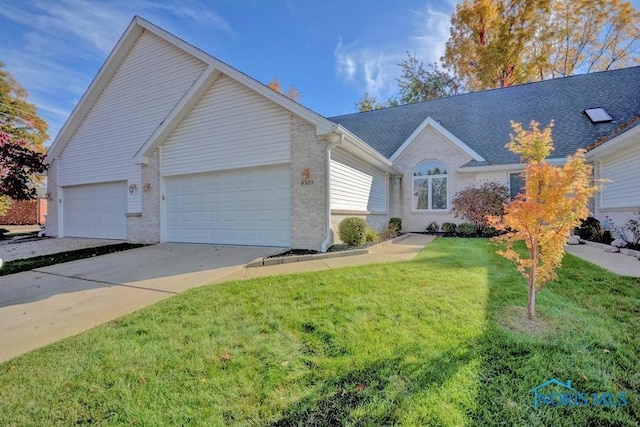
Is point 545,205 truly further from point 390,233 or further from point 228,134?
point 390,233

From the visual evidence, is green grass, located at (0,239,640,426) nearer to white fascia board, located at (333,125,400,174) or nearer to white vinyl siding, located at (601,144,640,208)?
white fascia board, located at (333,125,400,174)

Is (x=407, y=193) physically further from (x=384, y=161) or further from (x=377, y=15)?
(x=377, y=15)

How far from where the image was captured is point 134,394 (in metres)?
2.24

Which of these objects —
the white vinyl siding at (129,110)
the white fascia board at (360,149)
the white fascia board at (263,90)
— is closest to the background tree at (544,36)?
the white fascia board at (360,149)

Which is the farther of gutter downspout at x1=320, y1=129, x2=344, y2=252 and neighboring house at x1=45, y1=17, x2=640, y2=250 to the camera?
neighboring house at x1=45, y1=17, x2=640, y2=250

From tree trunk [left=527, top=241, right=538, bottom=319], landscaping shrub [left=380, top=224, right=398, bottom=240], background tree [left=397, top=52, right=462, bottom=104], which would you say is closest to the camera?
tree trunk [left=527, top=241, right=538, bottom=319]

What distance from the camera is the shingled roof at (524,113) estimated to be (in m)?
12.1

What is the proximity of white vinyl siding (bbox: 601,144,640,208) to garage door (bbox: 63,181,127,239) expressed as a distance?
16.6 m

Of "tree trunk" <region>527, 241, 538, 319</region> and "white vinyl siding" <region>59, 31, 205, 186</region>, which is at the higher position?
"white vinyl siding" <region>59, 31, 205, 186</region>

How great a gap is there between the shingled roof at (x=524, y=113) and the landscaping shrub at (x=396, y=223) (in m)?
3.40

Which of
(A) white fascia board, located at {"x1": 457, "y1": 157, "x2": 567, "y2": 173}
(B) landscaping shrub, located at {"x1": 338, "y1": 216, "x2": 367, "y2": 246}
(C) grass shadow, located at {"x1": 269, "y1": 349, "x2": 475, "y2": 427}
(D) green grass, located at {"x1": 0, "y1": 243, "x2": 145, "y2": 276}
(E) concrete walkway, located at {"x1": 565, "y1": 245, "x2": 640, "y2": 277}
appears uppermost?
(A) white fascia board, located at {"x1": 457, "y1": 157, "x2": 567, "y2": 173}

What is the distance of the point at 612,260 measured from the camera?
642 cm

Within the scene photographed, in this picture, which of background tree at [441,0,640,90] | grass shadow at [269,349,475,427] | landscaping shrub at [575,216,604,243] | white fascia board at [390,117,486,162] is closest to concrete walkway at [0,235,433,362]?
grass shadow at [269,349,475,427]

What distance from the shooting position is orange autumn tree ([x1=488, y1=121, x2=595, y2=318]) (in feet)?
10.3
